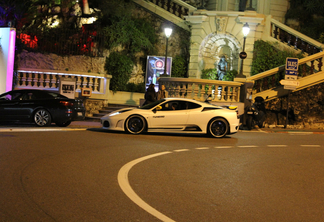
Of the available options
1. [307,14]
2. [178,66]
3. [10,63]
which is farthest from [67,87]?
[307,14]

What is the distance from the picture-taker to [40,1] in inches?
1062

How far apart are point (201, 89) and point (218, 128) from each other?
5887mm

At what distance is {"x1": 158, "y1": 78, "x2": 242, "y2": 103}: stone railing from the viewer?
782 inches

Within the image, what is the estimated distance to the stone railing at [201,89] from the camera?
1988 centimetres

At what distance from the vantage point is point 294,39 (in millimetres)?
27047

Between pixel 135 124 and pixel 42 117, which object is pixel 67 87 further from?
pixel 135 124

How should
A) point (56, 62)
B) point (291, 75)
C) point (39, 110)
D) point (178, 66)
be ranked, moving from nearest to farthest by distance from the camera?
point (39, 110), point (291, 75), point (56, 62), point (178, 66)

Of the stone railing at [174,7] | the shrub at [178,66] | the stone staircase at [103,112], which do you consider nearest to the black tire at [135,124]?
the stone staircase at [103,112]

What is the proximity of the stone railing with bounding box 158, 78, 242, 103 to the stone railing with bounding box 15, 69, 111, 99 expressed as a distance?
2.97 metres

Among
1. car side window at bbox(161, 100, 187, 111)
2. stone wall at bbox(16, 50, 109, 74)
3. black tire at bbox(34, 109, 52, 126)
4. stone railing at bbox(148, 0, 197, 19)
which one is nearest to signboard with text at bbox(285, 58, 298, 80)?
car side window at bbox(161, 100, 187, 111)

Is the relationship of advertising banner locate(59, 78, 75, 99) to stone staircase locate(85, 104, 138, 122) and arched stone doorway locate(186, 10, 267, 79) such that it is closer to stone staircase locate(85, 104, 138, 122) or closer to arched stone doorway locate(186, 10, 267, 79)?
stone staircase locate(85, 104, 138, 122)

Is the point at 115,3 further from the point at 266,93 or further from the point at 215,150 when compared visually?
the point at 215,150

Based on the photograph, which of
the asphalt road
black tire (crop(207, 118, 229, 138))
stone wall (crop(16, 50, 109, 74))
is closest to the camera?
the asphalt road

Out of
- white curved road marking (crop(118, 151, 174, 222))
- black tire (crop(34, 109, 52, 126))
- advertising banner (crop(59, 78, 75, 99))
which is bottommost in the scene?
white curved road marking (crop(118, 151, 174, 222))
